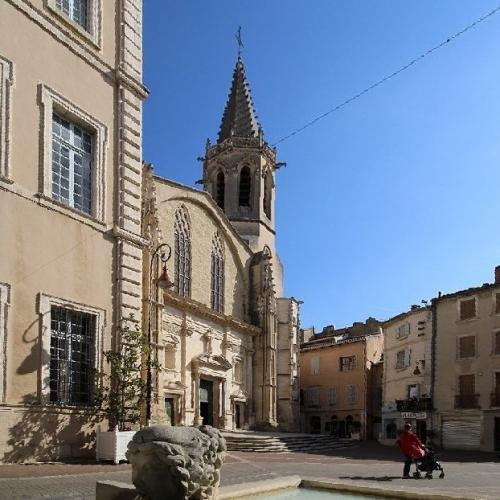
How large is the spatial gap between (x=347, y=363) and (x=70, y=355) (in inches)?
1596

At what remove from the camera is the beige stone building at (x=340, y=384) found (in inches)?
2067

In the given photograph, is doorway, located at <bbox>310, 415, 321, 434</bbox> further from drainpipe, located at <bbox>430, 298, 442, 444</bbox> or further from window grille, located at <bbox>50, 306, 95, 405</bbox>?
window grille, located at <bbox>50, 306, 95, 405</bbox>

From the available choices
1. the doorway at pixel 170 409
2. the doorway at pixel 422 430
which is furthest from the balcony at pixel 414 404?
the doorway at pixel 170 409

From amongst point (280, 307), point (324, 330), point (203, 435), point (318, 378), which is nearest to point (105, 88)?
point (203, 435)

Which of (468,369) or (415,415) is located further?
(415,415)

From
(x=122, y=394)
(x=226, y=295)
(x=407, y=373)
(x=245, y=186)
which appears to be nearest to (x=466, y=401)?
(x=407, y=373)

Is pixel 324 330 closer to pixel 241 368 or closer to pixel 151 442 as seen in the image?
pixel 241 368

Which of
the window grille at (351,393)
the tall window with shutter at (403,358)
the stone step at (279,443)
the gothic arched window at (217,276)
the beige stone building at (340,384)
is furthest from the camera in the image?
the window grille at (351,393)

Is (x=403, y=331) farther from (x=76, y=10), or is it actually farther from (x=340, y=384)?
(x=76, y=10)

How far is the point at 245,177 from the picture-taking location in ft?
158

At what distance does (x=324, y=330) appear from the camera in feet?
225

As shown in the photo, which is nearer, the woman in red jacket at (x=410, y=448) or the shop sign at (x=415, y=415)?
the woman in red jacket at (x=410, y=448)

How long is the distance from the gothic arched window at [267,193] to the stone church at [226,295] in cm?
8

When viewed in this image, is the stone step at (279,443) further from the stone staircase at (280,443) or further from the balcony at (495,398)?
the balcony at (495,398)
